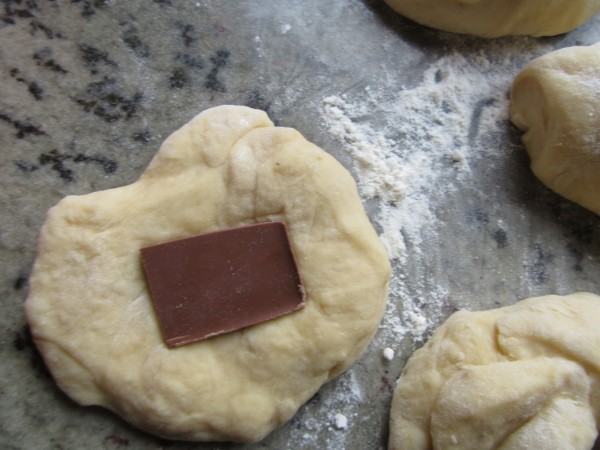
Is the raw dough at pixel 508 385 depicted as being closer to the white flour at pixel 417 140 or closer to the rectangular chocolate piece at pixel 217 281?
the white flour at pixel 417 140

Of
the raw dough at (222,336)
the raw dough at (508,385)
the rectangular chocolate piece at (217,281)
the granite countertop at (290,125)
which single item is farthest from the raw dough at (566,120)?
the rectangular chocolate piece at (217,281)

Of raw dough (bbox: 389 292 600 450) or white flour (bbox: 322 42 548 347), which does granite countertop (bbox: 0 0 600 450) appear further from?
raw dough (bbox: 389 292 600 450)

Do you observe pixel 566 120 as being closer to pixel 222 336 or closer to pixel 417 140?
pixel 417 140

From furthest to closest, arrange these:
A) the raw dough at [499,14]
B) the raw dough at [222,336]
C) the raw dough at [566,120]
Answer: the raw dough at [499,14], the raw dough at [566,120], the raw dough at [222,336]

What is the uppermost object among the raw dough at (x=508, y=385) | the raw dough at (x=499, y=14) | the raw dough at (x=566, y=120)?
the raw dough at (x=499, y=14)

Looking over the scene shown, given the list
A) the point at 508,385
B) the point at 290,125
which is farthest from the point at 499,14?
the point at 508,385

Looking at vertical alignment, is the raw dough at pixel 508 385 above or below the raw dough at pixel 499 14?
below

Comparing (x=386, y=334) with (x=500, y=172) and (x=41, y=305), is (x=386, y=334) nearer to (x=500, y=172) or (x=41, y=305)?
(x=500, y=172)
